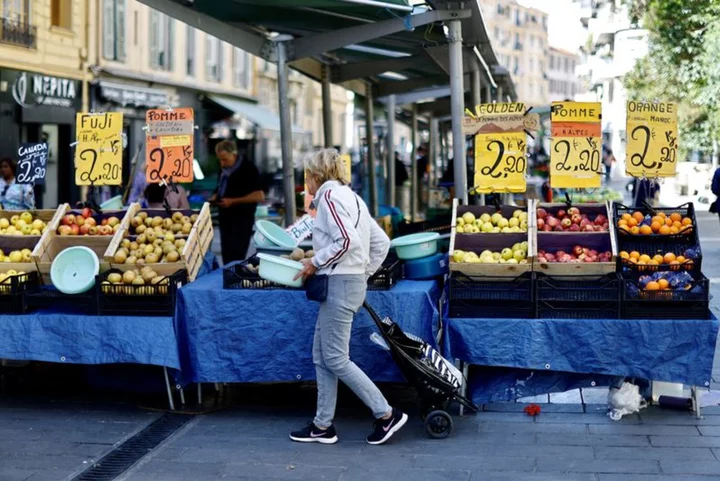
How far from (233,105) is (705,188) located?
13.7m

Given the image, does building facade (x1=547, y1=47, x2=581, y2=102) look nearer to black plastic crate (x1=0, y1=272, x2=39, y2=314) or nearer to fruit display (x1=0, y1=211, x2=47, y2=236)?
fruit display (x1=0, y1=211, x2=47, y2=236)

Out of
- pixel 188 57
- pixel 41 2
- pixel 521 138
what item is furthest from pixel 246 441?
pixel 188 57

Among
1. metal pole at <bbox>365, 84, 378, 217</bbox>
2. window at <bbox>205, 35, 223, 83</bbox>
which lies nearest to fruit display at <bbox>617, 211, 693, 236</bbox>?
metal pole at <bbox>365, 84, 378, 217</bbox>

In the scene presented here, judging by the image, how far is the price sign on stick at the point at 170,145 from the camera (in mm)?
8297

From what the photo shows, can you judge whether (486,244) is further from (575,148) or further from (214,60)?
(214,60)

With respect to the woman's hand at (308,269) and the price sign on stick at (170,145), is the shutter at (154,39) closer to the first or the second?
the price sign on stick at (170,145)

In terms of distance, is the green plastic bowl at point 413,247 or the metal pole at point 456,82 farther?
the metal pole at point 456,82

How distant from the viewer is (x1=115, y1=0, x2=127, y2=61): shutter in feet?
85.1

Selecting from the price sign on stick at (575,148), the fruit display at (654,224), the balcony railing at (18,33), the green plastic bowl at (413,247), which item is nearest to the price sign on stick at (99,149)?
the green plastic bowl at (413,247)

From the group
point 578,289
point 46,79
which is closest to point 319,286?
point 578,289

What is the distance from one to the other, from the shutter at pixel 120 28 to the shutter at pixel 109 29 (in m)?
0.21

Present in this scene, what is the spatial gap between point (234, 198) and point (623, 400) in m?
4.36

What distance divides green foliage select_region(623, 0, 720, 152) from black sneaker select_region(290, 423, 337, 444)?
926 centimetres

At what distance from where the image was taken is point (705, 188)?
31750 mm
